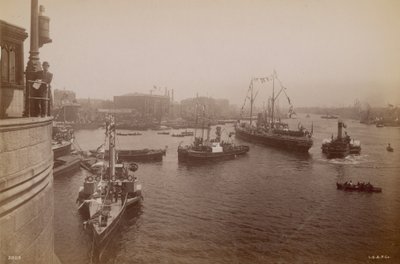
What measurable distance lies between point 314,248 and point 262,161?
29329 mm

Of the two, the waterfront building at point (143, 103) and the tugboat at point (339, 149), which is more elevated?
the waterfront building at point (143, 103)

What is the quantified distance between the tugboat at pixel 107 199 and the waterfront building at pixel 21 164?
34.7 feet

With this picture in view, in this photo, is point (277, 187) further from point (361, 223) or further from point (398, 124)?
point (398, 124)

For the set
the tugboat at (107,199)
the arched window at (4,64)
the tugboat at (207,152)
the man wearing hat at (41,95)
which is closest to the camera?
the man wearing hat at (41,95)

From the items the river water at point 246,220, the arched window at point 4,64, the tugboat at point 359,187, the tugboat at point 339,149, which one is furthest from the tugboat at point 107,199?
the tugboat at point 339,149

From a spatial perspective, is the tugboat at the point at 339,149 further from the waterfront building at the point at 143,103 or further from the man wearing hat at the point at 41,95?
the waterfront building at the point at 143,103

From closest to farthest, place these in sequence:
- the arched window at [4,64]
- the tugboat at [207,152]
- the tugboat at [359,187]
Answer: the arched window at [4,64] < the tugboat at [359,187] < the tugboat at [207,152]

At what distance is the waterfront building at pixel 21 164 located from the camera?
17.6ft

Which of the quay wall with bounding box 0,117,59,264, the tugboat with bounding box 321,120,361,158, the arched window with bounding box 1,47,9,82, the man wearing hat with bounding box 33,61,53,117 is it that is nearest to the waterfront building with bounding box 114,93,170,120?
the tugboat with bounding box 321,120,361,158

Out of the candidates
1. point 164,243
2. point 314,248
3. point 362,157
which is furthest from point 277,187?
point 362,157

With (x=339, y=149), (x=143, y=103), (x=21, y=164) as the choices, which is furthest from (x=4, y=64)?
(x=143, y=103)

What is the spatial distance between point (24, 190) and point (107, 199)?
17.3 m

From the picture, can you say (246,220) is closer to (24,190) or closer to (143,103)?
(24,190)

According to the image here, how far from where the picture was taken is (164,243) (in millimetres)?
19312
